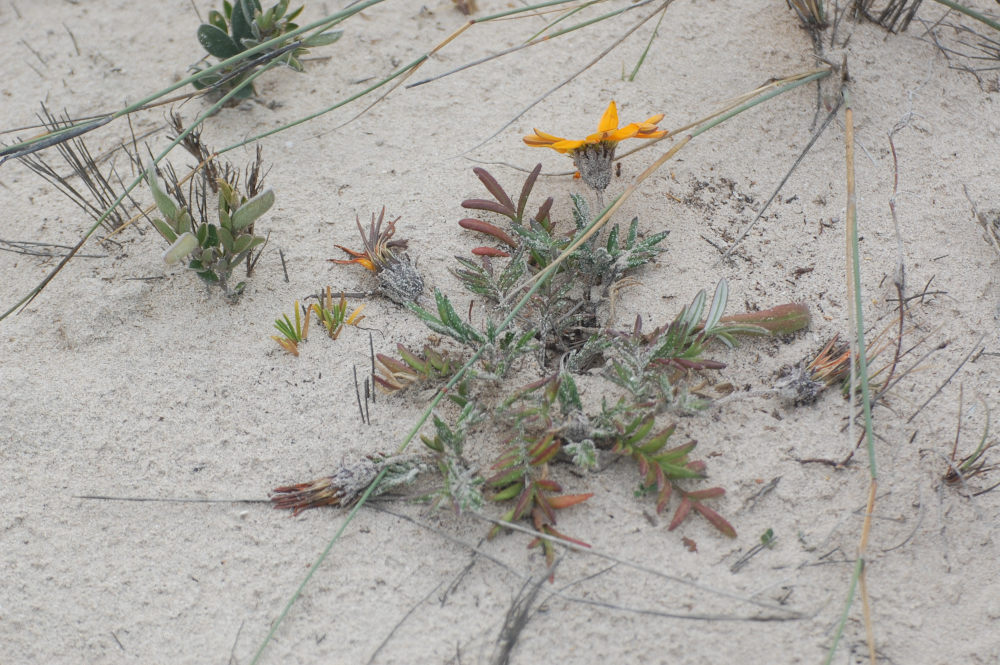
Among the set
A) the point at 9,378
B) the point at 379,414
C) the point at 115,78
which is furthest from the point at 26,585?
the point at 115,78

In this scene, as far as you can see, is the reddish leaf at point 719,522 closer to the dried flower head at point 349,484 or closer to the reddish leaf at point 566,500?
the reddish leaf at point 566,500

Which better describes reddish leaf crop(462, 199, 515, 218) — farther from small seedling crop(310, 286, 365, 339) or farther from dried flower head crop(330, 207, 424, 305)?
small seedling crop(310, 286, 365, 339)

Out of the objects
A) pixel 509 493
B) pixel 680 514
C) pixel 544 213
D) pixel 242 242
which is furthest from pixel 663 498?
pixel 242 242

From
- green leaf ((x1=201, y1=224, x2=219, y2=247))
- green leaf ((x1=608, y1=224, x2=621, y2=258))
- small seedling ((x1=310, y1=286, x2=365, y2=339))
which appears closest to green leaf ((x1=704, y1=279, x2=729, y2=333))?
green leaf ((x1=608, y1=224, x2=621, y2=258))

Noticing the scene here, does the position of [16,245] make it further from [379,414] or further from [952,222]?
[952,222]

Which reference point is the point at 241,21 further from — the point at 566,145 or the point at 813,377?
the point at 813,377

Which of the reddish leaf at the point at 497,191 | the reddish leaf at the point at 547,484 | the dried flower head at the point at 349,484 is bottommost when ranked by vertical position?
the dried flower head at the point at 349,484

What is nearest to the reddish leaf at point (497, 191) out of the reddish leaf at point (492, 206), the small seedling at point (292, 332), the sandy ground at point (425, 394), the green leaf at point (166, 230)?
the reddish leaf at point (492, 206)
